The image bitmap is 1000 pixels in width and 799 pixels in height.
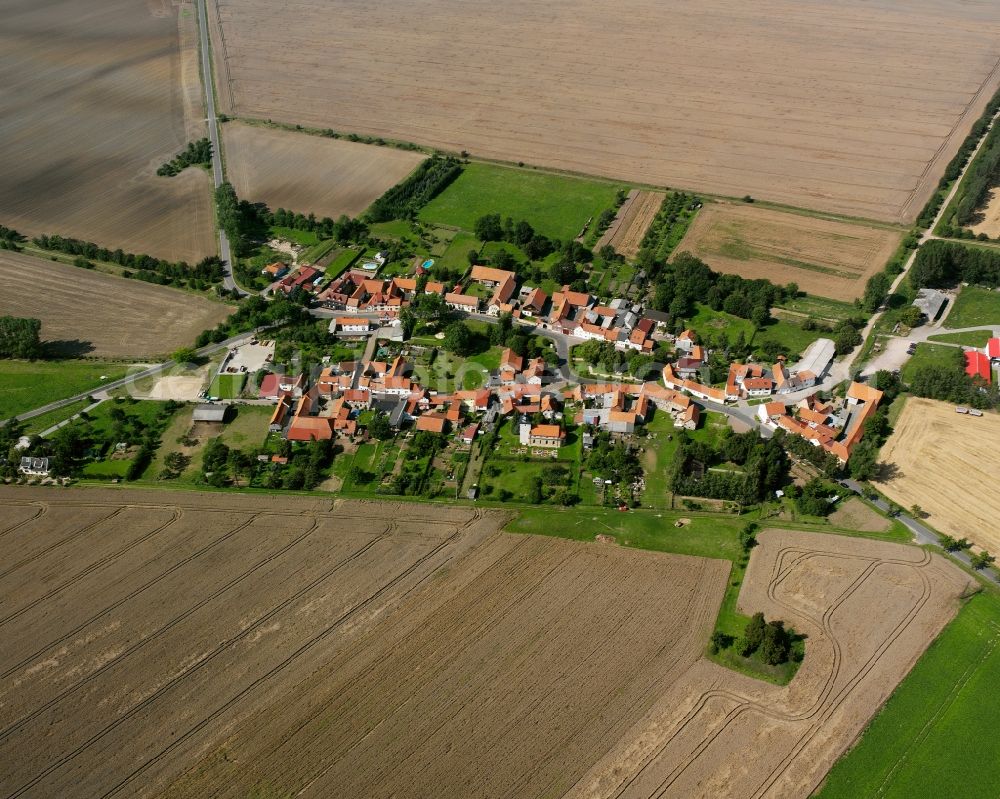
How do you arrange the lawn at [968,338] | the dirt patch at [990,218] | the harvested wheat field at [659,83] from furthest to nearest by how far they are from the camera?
1. the harvested wheat field at [659,83]
2. the dirt patch at [990,218]
3. the lawn at [968,338]

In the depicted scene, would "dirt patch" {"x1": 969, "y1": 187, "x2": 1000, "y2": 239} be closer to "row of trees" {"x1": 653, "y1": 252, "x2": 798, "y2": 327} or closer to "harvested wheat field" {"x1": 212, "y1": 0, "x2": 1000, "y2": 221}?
"harvested wheat field" {"x1": 212, "y1": 0, "x2": 1000, "y2": 221}

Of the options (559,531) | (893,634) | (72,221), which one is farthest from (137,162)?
(893,634)

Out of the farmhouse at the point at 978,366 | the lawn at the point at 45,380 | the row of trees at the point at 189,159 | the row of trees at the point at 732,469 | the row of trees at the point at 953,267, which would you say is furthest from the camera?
the row of trees at the point at 189,159

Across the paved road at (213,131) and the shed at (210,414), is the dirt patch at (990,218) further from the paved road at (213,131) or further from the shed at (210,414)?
the shed at (210,414)

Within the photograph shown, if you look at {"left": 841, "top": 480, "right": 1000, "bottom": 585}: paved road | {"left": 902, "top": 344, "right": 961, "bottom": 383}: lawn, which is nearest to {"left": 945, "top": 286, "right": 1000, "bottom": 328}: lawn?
{"left": 902, "top": 344, "right": 961, "bottom": 383}: lawn

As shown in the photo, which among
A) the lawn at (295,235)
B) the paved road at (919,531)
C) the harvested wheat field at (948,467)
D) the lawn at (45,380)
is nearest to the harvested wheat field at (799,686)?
the paved road at (919,531)

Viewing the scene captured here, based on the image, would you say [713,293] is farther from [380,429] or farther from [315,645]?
[315,645]
